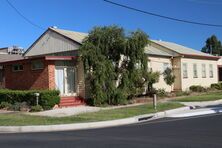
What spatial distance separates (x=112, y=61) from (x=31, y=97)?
236 inches

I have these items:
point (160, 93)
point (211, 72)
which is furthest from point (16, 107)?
point (211, 72)

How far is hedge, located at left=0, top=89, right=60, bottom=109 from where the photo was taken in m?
23.5

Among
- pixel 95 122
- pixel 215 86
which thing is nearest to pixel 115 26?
pixel 95 122

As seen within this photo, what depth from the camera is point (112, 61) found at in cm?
2698

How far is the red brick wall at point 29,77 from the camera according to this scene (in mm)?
25734

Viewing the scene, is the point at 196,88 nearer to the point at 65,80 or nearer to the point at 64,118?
the point at 65,80

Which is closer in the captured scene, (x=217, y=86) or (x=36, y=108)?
(x=36, y=108)

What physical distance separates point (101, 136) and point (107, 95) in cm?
1362

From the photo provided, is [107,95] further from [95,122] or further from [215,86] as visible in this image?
[215,86]

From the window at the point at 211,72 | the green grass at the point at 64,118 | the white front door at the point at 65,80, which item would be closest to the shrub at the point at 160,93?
the white front door at the point at 65,80

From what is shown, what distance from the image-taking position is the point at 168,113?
21.6 meters

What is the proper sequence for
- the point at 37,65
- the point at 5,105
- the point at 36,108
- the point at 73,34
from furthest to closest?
the point at 73,34 → the point at 37,65 → the point at 5,105 → the point at 36,108

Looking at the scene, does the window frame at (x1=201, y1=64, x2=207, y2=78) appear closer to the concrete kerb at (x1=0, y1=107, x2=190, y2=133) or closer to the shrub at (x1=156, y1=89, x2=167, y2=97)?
the shrub at (x1=156, y1=89, x2=167, y2=97)

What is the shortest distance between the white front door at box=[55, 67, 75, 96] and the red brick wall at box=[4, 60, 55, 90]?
963 mm
